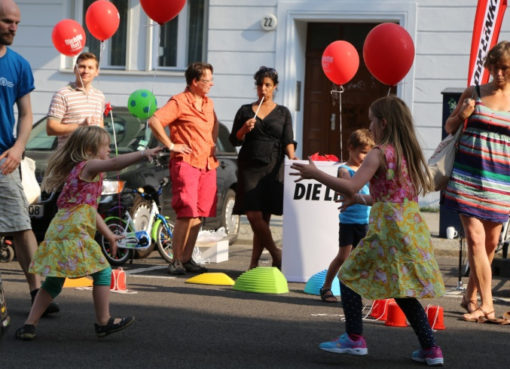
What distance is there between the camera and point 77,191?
7.05 m

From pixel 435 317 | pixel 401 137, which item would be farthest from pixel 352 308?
pixel 435 317

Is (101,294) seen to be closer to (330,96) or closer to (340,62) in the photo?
(340,62)

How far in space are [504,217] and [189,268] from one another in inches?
156

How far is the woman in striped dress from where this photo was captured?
802 cm

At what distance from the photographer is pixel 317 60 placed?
20.4 metres

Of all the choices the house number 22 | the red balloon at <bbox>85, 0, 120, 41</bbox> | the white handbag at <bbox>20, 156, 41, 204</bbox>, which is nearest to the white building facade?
the house number 22

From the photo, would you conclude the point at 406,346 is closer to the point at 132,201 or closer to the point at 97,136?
the point at 97,136

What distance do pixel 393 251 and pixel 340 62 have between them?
5940mm

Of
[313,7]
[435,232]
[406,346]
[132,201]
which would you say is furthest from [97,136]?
[313,7]

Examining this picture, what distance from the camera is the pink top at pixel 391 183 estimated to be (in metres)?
6.34

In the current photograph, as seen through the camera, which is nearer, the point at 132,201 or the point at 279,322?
the point at 279,322

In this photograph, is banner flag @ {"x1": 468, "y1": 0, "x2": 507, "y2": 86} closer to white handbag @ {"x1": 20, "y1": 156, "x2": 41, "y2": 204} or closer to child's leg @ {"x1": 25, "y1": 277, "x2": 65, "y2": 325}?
white handbag @ {"x1": 20, "y1": 156, "x2": 41, "y2": 204}

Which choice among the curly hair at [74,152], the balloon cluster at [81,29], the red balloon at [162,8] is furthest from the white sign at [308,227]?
the curly hair at [74,152]

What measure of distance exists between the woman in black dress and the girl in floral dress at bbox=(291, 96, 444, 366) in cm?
427
